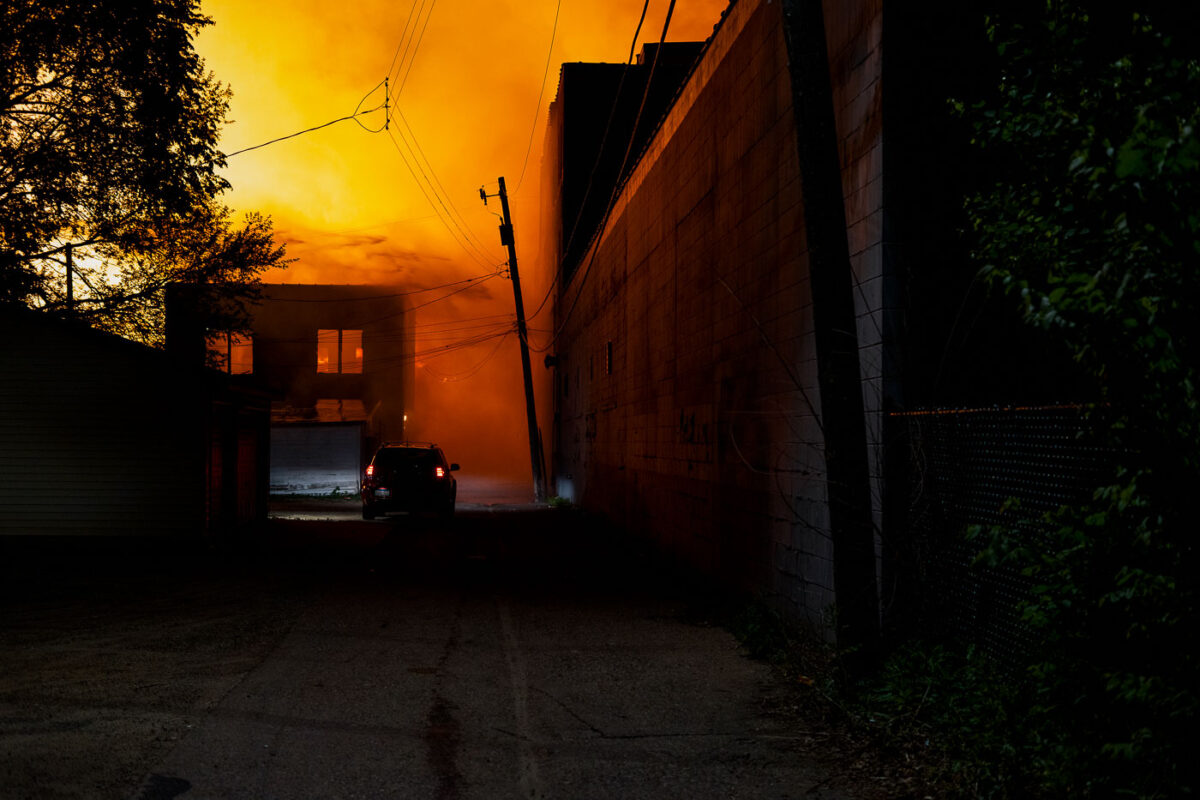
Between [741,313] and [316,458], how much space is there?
105ft

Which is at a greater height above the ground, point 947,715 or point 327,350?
point 327,350

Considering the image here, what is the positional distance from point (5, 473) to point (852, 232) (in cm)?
1617

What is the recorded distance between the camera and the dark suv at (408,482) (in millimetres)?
24547

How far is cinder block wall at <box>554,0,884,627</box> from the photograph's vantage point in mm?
8383

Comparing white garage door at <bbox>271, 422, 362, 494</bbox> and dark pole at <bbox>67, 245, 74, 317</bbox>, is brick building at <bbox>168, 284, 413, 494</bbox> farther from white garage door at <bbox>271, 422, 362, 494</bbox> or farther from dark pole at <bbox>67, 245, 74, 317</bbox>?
dark pole at <bbox>67, 245, 74, 317</bbox>

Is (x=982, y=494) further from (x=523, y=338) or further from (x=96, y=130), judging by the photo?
(x=523, y=338)

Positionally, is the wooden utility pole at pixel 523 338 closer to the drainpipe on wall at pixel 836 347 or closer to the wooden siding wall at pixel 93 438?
the wooden siding wall at pixel 93 438

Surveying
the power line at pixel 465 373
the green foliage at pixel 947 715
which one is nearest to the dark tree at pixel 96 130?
the green foliage at pixel 947 715

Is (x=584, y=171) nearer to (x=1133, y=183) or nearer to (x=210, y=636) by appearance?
(x=210, y=636)

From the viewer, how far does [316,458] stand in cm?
→ 4056

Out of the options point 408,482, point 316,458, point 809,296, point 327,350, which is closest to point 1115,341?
point 809,296

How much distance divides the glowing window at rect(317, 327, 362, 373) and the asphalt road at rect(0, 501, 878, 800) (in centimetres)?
3586

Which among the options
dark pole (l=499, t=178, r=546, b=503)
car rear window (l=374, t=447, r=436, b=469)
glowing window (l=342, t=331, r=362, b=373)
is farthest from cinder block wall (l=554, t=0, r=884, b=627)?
glowing window (l=342, t=331, r=362, b=373)

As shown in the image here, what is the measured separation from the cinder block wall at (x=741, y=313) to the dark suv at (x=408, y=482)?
19.8 ft
